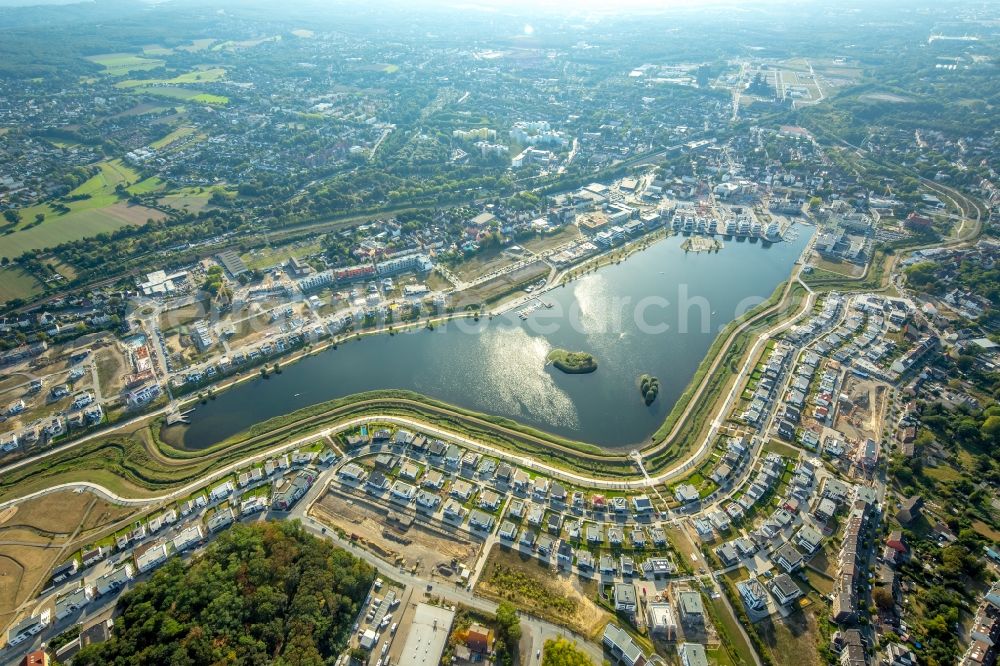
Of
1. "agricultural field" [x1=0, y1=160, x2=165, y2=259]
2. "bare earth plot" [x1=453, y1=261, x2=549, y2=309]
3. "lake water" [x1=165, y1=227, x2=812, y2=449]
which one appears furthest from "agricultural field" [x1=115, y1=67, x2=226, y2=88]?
"lake water" [x1=165, y1=227, x2=812, y2=449]

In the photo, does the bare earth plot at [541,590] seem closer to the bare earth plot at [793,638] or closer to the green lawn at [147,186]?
the bare earth plot at [793,638]

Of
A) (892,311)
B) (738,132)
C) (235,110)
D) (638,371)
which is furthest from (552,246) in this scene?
(235,110)

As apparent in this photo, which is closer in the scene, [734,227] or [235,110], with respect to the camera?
[734,227]

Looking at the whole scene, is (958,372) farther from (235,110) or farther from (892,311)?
(235,110)

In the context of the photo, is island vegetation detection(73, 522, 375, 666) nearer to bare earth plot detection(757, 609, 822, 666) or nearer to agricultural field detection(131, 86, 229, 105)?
bare earth plot detection(757, 609, 822, 666)

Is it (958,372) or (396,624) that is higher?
(958,372)

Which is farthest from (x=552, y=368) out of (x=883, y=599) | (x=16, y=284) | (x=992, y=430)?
(x=16, y=284)

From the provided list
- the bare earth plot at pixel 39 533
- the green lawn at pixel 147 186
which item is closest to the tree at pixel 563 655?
the bare earth plot at pixel 39 533
